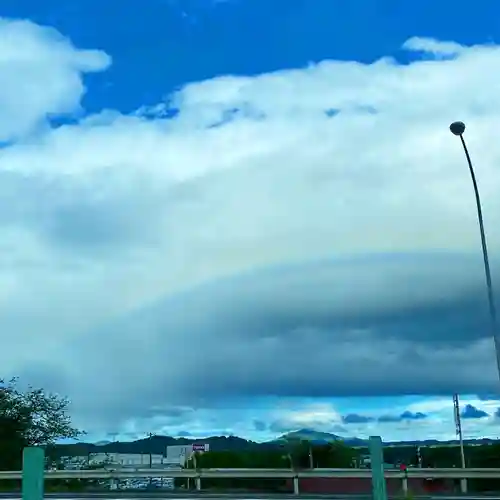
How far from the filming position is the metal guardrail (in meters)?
18.0

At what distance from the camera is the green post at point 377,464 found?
6.49 metres

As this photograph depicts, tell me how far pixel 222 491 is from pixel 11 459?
55.0 feet

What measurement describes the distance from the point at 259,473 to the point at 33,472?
53.4ft

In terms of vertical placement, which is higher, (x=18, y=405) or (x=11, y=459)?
(x=18, y=405)

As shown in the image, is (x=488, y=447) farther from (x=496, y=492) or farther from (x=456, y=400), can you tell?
(x=496, y=492)

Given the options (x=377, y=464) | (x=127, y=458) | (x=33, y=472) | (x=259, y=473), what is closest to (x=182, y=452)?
(x=127, y=458)

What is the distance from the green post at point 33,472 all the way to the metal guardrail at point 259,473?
13549 millimetres

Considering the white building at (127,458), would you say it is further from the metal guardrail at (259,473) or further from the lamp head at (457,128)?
the lamp head at (457,128)

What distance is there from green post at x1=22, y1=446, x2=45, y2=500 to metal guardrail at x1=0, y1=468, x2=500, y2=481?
13.5 meters

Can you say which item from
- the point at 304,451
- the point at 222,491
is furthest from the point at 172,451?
the point at 304,451

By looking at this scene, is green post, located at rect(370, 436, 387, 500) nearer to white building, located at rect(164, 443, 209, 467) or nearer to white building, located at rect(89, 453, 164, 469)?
white building, located at rect(89, 453, 164, 469)

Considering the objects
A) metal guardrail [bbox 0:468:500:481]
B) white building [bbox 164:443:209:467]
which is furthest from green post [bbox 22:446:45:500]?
white building [bbox 164:443:209:467]

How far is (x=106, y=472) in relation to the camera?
66.9 feet

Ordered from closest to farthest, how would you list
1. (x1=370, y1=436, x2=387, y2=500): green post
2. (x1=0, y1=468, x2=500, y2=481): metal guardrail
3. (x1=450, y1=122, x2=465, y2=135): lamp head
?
(x1=370, y1=436, x2=387, y2=500): green post
(x1=0, y1=468, x2=500, y2=481): metal guardrail
(x1=450, y1=122, x2=465, y2=135): lamp head
